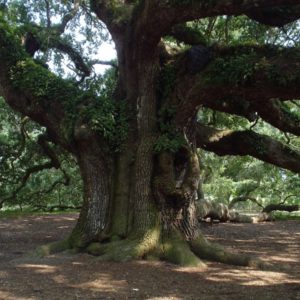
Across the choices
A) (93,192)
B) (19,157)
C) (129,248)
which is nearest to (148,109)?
(93,192)

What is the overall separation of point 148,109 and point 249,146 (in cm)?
278

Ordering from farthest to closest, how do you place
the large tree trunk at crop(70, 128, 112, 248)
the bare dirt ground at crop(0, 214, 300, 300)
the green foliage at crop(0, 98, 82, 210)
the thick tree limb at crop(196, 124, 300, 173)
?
the green foliage at crop(0, 98, 82, 210), the thick tree limb at crop(196, 124, 300, 173), the large tree trunk at crop(70, 128, 112, 248), the bare dirt ground at crop(0, 214, 300, 300)

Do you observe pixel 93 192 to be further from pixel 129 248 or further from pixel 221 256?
pixel 221 256

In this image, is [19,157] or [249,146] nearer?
[249,146]

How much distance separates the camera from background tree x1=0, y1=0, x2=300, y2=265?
794 centimetres

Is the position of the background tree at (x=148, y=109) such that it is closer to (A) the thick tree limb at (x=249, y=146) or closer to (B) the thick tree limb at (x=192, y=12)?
(B) the thick tree limb at (x=192, y=12)

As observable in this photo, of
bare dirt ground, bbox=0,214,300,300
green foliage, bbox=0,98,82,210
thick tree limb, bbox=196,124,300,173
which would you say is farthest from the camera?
green foliage, bbox=0,98,82,210

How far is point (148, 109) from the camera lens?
910cm

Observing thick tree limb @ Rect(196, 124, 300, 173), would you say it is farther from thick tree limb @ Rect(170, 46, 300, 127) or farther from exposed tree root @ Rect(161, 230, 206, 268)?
exposed tree root @ Rect(161, 230, 206, 268)

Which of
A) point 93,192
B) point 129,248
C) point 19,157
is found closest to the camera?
point 129,248

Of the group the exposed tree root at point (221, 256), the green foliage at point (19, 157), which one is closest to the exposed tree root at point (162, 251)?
the exposed tree root at point (221, 256)

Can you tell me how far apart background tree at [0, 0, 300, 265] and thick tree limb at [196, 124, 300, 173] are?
29.1 inches

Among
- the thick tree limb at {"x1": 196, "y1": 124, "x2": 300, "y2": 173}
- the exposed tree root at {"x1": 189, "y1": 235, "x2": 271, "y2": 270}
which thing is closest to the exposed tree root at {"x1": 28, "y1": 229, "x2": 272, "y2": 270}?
the exposed tree root at {"x1": 189, "y1": 235, "x2": 271, "y2": 270}

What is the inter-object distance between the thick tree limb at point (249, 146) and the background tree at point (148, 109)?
2.43ft
